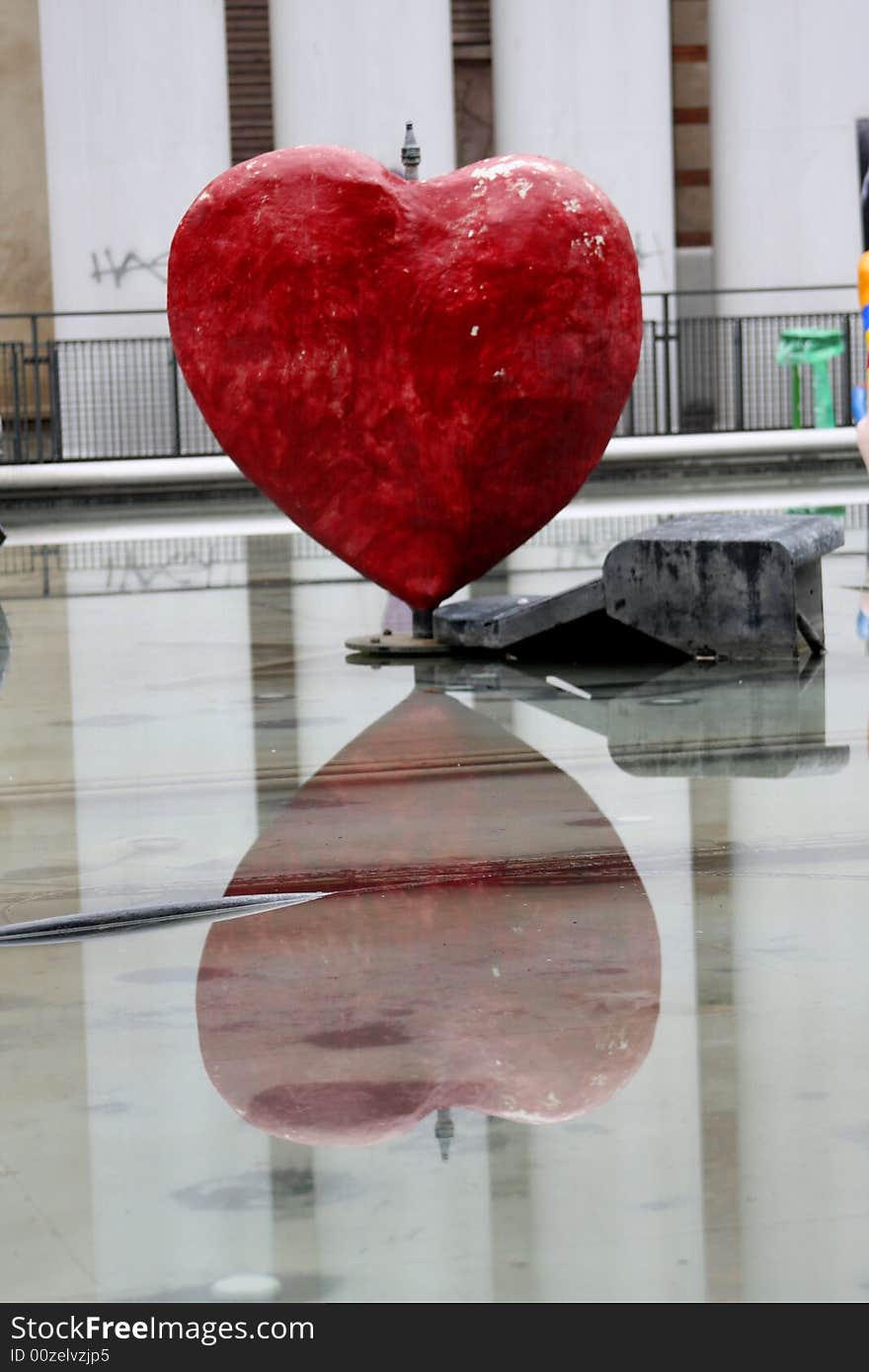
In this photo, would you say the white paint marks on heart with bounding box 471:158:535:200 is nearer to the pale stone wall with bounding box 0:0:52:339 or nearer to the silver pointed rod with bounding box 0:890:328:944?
the silver pointed rod with bounding box 0:890:328:944

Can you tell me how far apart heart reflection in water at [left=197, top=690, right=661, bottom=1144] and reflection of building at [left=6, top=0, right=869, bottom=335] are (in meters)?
17.6

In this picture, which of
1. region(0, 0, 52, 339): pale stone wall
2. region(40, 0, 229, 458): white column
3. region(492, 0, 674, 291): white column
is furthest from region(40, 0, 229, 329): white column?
region(0, 0, 52, 339): pale stone wall

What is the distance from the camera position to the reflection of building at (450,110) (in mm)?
22578

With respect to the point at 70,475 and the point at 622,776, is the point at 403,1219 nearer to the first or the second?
the point at 622,776

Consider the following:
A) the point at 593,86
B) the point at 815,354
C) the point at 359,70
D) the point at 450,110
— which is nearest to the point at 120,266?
the point at 359,70

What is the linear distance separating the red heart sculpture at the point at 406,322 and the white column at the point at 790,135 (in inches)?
654

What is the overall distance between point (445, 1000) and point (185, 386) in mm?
19485

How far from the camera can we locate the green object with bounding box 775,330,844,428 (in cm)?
2339

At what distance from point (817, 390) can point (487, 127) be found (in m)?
6.87

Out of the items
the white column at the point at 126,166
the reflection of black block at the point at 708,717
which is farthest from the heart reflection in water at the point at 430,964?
the white column at the point at 126,166

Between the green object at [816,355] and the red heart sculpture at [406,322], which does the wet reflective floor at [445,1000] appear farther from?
the green object at [816,355]

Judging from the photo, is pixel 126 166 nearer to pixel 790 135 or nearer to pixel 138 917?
pixel 790 135

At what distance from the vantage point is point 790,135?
24.6 meters

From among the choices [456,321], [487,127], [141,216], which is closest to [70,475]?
[141,216]
